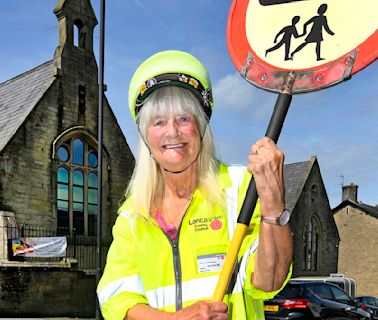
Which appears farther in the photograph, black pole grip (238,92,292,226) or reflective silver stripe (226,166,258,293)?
reflective silver stripe (226,166,258,293)

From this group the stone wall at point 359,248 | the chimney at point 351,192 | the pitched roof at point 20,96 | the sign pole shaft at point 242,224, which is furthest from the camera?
the chimney at point 351,192

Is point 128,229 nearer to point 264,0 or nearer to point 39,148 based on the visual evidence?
point 264,0

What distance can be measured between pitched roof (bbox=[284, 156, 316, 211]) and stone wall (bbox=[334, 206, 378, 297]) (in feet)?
22.2

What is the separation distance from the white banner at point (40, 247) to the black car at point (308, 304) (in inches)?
317

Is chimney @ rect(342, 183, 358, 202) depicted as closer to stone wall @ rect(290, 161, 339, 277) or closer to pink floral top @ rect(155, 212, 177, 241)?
stone wall @ rect(290, 161, 339, 277)

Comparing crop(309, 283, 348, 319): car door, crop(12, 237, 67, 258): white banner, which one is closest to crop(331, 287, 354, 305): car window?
crop(309, 283, 348, 319): car door

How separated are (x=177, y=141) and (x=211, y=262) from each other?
519mm

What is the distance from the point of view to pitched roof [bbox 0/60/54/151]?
1878 cm

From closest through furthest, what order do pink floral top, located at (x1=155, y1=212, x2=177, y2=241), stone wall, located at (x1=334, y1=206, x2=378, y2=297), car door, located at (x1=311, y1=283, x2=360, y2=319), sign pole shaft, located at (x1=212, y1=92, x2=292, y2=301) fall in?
sign pole shaft, located at (x1=212, y1=92, x2=292, y2=301)
pink floral top, located at (x1=155, y1=212, x2=177, y2=241)
car door, located at (x1=311, y1=283, x2=360, y2=319)
stone wall, located at (x1=334, y1=206, x2=378, y2=297)

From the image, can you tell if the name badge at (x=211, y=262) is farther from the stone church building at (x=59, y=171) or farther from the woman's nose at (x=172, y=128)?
the stone church building at (x=59, y=171)

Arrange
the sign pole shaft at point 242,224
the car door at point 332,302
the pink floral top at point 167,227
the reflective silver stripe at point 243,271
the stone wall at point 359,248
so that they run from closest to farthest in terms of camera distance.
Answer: the sign pole shaft at point 242,224 → the reflective silver stripe at point 243,271 → the pink floral top at point 167,227 → the car door at point 332,302 → the stone wall at point 359,248

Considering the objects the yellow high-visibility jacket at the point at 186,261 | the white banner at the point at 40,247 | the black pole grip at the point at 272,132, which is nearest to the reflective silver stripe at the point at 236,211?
the yellow high-visibility jacket at the point at 186,261

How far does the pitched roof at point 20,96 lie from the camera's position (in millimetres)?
18781

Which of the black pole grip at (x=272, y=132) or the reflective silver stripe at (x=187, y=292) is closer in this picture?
the black pole grip at (x=272, y=132)
